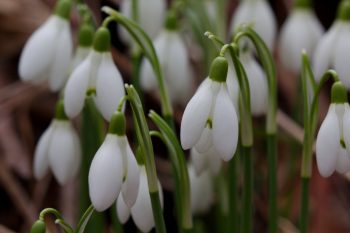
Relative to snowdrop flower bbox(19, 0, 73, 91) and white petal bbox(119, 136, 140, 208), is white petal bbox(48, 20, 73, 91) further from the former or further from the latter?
white petal bbox(119, 136, 140, 208)

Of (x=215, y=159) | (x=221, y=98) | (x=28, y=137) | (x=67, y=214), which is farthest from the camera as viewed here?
(x=28, y=137)

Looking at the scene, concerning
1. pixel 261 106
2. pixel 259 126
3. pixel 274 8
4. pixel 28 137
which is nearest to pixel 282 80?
pixel 259 126

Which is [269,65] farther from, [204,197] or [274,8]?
[274,8]

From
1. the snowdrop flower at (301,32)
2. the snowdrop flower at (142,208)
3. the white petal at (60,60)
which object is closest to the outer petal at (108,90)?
the snowdrop flower at (142,208)

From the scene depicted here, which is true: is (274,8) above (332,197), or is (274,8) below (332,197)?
above

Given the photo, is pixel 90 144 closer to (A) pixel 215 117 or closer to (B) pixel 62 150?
(B) pixel 62 150

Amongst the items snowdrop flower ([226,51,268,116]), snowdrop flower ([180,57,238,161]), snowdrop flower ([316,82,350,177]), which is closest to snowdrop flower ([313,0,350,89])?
snowdrop flower ([226,51,268,116])

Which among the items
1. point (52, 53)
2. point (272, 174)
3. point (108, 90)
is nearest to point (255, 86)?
point (272, 174)
